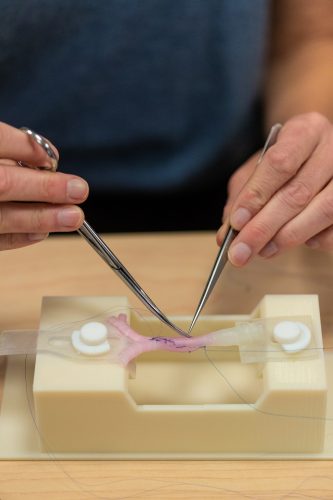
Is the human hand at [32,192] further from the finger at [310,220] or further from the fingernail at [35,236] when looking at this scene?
the finger at [310,220]

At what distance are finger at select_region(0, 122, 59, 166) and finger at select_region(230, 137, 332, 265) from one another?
0.71 feet

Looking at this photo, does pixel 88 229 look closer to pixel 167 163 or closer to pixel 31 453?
pixel 31 453

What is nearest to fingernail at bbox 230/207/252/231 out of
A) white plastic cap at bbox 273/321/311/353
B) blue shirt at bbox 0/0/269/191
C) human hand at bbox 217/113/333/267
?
human hand at bbox 217/113/333/267

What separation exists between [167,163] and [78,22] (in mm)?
233

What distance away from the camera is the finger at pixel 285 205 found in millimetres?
763

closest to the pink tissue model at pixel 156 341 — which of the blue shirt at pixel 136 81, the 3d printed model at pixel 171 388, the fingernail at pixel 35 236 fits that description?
the 3d printed model at pixel 171 388

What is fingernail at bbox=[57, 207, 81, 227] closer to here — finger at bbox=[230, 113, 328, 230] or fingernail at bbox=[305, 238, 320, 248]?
finger at bbox=[230, 113, 328, 230]

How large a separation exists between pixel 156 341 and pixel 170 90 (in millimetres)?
397

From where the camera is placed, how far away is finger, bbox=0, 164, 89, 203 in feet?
2.20

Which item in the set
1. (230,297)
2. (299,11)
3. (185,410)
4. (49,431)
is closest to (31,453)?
(49,431)

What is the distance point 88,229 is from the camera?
0.72 metres

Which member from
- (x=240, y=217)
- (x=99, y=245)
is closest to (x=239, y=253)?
(x=240, y=217)

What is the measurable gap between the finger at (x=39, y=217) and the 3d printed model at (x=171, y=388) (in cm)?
10

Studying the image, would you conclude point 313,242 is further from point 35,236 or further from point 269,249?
point 35,236
